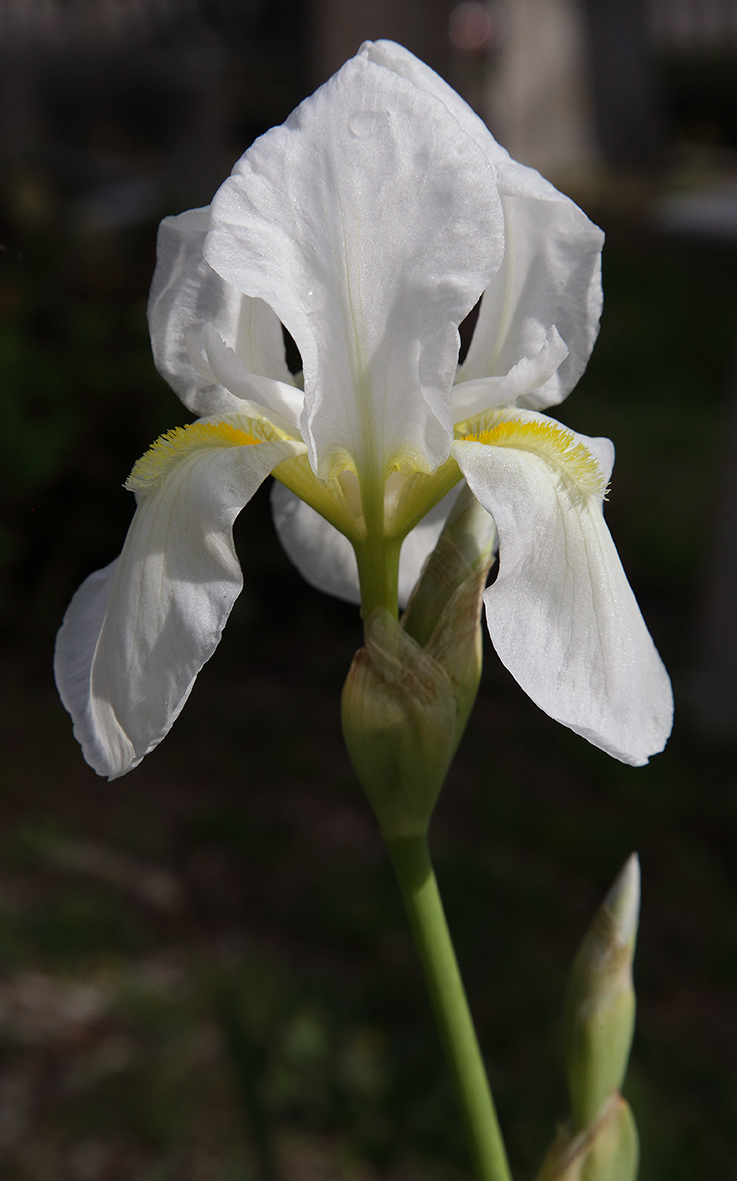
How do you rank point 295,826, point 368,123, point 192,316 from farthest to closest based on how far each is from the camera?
point 295,826, point 192,316, point 368,123

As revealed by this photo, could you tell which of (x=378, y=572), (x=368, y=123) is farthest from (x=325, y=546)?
(x=368, y=123)

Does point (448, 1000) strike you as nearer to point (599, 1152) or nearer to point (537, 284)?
point (599, 1152)

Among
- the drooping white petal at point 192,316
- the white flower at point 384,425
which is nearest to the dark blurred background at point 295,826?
the drooping white petal at point 192,316

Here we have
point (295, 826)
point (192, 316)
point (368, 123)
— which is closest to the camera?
point (368, 123)

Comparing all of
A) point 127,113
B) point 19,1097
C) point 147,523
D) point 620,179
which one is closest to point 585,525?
point 147,523

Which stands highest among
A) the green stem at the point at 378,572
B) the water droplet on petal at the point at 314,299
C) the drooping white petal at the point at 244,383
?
the water droplet on petal at the point at 314,299

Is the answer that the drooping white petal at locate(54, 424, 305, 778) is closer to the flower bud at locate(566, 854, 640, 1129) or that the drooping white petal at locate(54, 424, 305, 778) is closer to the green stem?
the green stem

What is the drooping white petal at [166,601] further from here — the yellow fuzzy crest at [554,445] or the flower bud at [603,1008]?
the flower bud at [603,1008]
